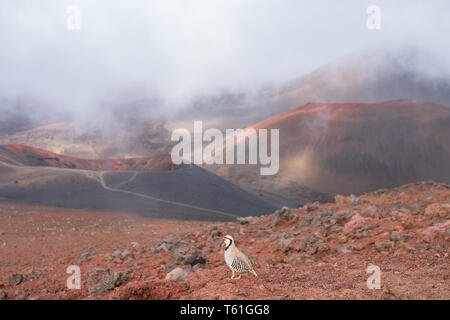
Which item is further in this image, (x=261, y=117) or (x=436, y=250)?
(x=261, y=117)

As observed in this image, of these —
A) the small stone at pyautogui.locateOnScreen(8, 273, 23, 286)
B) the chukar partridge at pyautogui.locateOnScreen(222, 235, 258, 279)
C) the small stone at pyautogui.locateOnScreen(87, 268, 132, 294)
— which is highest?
the chukar partridge at pyautogui.locateOnScreen(222, 235, 258, 279)

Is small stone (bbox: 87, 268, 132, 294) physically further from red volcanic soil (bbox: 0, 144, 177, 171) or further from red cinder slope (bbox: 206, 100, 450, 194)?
red cinder slope (bbox: 206, 100, 450, 194)

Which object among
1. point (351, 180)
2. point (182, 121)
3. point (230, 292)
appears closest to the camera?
point (230, 292)

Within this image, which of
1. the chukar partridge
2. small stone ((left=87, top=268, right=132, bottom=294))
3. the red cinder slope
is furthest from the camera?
the red cinder slope

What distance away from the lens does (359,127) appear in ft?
205

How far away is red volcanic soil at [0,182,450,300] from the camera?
296 cm

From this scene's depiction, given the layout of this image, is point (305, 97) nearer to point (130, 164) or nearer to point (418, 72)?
point (418, 72)

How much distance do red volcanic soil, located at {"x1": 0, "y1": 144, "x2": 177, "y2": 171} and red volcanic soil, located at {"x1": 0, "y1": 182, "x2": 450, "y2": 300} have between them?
93.4 ft

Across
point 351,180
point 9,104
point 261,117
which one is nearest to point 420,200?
point 351,180

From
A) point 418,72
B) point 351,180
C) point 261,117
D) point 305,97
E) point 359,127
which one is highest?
point 418,72

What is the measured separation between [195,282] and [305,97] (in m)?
97.2

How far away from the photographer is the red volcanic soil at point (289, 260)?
296cm

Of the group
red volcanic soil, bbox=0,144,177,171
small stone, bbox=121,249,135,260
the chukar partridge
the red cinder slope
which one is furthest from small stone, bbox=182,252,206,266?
the red cinder slope

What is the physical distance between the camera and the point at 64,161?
42.3 metres
